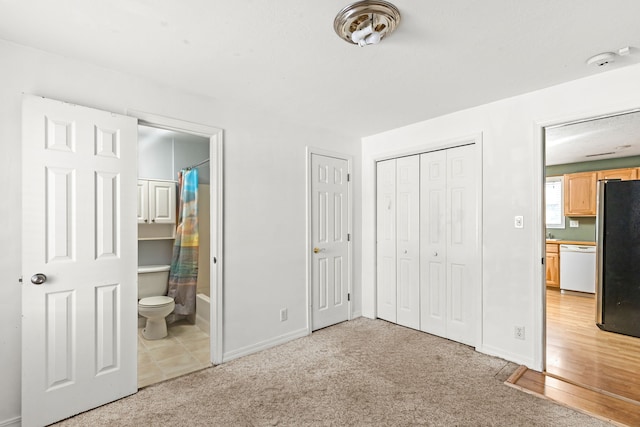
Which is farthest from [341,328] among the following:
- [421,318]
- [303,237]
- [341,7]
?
[341,7]

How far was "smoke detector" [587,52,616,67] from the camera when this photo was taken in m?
2.04

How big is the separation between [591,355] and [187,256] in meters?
4.36

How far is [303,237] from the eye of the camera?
348 centimetres

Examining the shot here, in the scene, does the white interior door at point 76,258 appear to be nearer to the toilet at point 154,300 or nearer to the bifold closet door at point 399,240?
the toilet at point 154,300

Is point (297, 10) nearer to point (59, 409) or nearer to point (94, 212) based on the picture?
point (94, 212)

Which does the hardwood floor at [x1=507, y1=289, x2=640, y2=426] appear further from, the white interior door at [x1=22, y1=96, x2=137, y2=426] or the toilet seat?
the toilet seat

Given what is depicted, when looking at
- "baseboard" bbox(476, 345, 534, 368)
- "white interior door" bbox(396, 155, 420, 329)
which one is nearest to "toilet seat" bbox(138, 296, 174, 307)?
"white interior door" bbox(396, 155, 420, 329)

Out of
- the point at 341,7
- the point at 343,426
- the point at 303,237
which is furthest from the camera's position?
the point at 303,237

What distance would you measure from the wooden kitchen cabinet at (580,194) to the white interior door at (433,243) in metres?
3.34

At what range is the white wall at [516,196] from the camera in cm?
250

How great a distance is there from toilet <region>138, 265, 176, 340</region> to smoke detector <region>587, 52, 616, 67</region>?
13.9ft

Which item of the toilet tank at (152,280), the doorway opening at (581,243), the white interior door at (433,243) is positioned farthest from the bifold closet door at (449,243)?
the toilet tank at (152,280)

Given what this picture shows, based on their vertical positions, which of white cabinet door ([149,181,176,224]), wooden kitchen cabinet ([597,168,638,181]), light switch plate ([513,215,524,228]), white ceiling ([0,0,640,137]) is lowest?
light switch plate ([513,215,524,228])

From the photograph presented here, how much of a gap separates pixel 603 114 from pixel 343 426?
2873 millimetres
